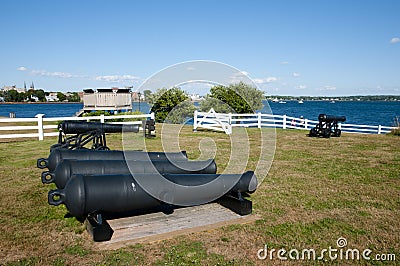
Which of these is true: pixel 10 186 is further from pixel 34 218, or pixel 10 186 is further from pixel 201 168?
pixel 201 168

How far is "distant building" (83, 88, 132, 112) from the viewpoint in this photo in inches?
1067

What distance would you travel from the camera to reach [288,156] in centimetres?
1133

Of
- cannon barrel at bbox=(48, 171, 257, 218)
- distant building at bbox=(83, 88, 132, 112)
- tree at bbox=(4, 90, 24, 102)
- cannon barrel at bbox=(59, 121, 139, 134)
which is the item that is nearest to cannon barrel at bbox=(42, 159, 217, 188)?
cannon barrel at bbox=(48, 171, 257, 218)

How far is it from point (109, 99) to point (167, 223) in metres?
23.7

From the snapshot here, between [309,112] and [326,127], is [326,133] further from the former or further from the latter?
[309,112]

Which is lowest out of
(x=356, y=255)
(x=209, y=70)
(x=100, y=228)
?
(x=356, y=255)

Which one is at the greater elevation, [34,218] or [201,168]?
[201,168]

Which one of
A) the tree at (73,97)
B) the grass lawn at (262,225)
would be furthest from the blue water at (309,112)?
the grass lawn at (262,225)

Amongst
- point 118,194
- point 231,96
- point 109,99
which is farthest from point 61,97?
point 118,194

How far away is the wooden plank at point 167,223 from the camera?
433 centimetres

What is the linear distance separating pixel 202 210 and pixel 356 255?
2344 millimetres

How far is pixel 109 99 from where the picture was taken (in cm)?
2725

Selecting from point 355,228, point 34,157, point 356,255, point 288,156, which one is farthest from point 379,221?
point 34,157

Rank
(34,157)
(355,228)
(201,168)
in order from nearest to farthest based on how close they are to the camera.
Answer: (355,228) < (201,168) < (34,157)
